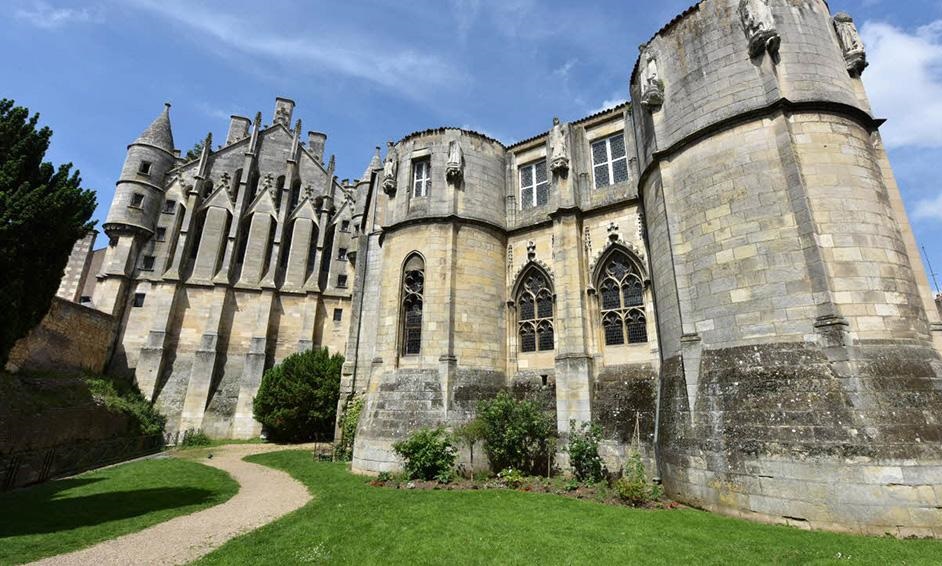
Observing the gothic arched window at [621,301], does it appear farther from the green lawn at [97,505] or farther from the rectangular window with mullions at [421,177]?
the green lawn at [97,505]

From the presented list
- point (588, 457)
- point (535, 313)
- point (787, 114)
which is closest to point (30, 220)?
point (535, 313)

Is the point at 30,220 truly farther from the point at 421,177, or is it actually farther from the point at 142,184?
the point at 142,184

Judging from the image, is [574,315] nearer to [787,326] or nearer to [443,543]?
[787,326]

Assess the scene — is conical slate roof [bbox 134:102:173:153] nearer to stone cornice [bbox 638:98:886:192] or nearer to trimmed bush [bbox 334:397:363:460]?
trimmed bush [bbox 334:397:363:460]

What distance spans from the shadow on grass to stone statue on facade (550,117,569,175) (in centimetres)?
1389

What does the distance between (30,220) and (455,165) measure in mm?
10943

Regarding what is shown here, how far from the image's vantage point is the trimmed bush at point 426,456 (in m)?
11.1

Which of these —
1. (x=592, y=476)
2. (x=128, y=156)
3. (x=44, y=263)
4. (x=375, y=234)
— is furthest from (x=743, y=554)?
(x=128, y=156)

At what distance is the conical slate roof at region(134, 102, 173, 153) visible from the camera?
27.7 m

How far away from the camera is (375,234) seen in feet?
57.2

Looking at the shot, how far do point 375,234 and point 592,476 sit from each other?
12200mm

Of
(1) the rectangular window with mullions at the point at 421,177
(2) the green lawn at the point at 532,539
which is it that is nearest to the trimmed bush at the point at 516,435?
(2) the green lawn at the point at 532,539

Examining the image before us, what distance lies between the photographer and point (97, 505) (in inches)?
355

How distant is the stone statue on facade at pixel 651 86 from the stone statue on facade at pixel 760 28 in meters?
2.08
